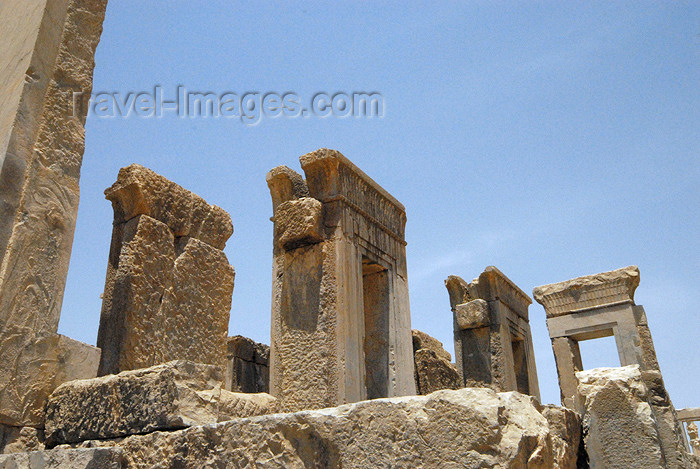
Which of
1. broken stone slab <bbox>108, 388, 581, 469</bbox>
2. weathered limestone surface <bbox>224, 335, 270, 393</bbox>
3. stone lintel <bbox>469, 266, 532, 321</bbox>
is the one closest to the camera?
broken stone slab <bbox>108, 388, 581, 469</bbox>

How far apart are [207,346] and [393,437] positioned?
2.82 m

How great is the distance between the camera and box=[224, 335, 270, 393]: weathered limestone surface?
8234mm

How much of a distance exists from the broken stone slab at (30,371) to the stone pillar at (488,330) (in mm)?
7922

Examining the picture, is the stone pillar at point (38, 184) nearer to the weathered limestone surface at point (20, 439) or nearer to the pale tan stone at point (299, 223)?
the weathered limestone surface at point (20, 439)

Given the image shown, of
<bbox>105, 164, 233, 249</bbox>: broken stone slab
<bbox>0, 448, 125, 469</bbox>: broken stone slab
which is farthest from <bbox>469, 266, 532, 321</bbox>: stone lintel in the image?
<bbox>0, 448, 125, 469</bbox>: broken stone slab

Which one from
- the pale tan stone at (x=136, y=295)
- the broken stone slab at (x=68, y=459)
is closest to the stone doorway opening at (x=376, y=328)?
the pale tan stone at (x=136, y=295)

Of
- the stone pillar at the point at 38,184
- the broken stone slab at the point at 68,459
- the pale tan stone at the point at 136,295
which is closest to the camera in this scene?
the broken stone slab at the point at 68,459

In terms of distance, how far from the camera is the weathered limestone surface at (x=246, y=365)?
8.23 metres

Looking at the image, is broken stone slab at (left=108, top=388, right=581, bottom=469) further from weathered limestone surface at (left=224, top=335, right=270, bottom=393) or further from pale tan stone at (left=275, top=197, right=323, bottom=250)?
weathered limestone surface at (left=224, top=335, right=270, bottom=393)

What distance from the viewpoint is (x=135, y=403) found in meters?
2.60

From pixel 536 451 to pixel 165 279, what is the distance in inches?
123

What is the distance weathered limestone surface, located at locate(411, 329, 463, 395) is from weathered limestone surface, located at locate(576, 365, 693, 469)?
6.14 metres

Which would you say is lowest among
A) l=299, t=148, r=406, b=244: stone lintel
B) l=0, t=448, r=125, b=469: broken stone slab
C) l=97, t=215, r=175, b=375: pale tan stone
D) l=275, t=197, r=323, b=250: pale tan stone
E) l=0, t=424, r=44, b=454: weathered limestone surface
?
l=0, t=448, r=125, b=469: broken stone slab

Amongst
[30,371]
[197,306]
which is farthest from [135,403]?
[197,306]
